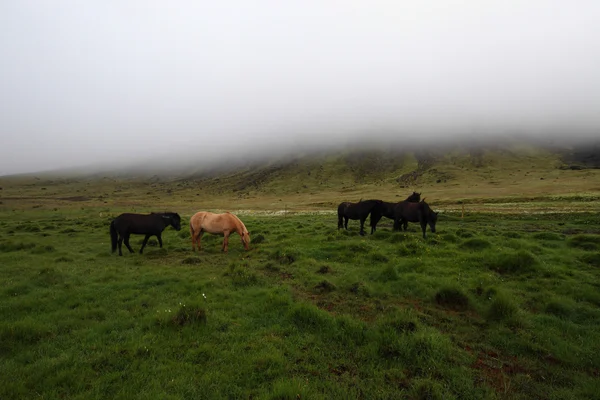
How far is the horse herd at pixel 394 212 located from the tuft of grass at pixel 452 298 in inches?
399

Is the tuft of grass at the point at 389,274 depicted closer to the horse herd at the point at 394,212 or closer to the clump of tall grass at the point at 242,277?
the clump of tall grass at the point at 242,277

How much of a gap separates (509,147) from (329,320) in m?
227

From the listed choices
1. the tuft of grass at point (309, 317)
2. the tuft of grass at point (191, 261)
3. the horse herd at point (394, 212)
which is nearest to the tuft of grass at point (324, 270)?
the tuft of grass at point (309, 317)

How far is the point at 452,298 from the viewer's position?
866 cm

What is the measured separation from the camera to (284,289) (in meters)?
9.72

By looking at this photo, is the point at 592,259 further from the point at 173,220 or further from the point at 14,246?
the point at 14,246

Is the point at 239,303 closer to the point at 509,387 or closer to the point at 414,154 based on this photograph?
the point at 509,387

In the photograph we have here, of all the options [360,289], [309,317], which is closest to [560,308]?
[360,289]

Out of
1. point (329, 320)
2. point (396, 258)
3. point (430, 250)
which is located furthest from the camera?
point (430, 250)

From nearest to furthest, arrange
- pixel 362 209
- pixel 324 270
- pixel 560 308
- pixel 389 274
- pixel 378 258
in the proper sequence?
pixel 560 308
pixel 389 274
pixel 324 270
pixel 378 258
pixel 362 209

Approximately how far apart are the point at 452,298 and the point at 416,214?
1089 cm

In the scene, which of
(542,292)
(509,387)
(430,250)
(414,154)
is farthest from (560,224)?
Result: (414,154)

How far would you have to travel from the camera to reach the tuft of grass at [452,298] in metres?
8.45

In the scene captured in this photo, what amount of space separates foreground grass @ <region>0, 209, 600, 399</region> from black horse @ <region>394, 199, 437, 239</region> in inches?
209
